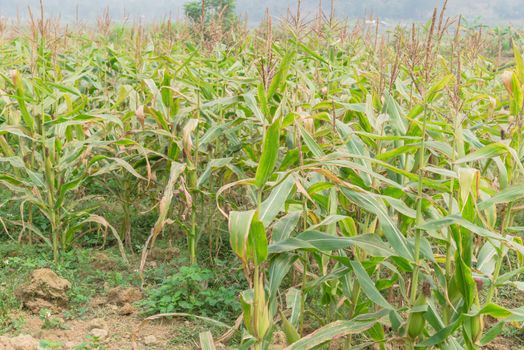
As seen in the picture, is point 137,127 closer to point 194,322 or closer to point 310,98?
point 310,98

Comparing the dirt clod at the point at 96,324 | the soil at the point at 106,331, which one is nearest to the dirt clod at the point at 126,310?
the soil at the point at 106,331

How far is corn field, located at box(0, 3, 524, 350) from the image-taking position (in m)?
1.91

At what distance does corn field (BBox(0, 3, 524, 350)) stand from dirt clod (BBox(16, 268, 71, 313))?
1.23ft

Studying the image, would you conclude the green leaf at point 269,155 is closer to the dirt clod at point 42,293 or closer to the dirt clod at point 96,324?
the dirt clod at point 96,324

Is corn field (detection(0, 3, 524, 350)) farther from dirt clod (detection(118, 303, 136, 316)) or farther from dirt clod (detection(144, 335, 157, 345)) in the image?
dirt clod (detection(144, 335, 157, 345))

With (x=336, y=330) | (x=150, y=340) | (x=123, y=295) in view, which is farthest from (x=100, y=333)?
(x=336, y=330)

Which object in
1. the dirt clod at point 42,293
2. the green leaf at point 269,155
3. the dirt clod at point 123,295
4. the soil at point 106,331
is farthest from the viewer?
the dirt clod at point 123,295

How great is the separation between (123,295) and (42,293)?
41 cm

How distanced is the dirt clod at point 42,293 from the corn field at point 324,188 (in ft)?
1.23

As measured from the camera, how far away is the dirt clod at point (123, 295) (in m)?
3.08

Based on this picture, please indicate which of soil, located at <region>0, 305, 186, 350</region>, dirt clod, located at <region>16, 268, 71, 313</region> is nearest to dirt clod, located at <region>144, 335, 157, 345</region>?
soil, located at <region>0, 305, 186, 350</region>

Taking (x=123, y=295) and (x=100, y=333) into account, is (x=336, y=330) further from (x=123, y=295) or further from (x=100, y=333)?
(x=123, y=295)

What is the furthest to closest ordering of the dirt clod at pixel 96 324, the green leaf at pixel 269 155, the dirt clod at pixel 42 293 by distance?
the dirt clod at pixel 42 293
the dirt clod at pixel 96 324
the green leaf at pixel 269 155

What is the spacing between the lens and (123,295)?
3080 millimetres
